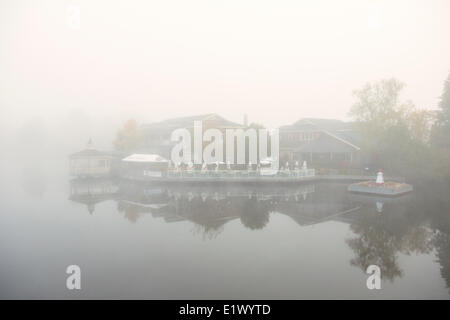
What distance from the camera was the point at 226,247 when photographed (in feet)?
34.6

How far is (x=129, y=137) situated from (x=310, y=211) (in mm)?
26589

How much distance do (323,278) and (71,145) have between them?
3486 cm

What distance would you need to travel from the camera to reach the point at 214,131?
3189cm

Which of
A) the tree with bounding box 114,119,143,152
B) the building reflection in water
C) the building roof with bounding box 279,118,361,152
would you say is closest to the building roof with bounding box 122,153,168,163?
the building reflection in water

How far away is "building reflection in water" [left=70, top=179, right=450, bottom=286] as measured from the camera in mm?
10508

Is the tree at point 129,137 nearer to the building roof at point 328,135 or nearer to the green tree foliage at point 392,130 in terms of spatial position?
the building roof at point 328,135

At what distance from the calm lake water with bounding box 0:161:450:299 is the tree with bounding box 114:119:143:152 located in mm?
16919

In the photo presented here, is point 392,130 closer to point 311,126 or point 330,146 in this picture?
point 330,146

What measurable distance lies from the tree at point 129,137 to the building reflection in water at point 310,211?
437 inches

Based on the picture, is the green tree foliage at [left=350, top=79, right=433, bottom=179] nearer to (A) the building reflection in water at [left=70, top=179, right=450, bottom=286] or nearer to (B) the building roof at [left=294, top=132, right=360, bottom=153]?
(B) the building roof at [left=294, top=132, right=360, bottom=153]

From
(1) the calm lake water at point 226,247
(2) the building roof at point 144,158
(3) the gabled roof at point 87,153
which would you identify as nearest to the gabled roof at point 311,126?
(2) the building roof at point 144,158

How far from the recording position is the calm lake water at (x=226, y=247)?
7.83m

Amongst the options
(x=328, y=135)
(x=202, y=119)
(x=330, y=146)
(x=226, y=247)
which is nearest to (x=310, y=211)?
(x=226, y=247)

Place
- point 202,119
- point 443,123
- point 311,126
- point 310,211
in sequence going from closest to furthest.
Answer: point 310,211
point 443,123
point 202,119
point 311,126
